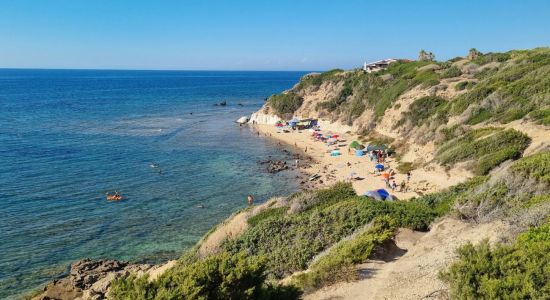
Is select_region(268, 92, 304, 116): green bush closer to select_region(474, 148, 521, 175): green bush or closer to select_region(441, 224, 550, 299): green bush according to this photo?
select_region(474, 148, 521, 175): green bush

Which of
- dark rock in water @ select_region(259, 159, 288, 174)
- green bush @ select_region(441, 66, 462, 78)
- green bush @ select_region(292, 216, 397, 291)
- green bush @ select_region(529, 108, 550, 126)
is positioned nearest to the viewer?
green bush @ select_region(292, 216, 397, 291)

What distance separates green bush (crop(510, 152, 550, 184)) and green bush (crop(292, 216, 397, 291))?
21.0ft

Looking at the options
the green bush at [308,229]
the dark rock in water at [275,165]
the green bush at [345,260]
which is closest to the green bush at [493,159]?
the green bush at [308,229]

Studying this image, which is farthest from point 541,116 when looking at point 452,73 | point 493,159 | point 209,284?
point 209,284

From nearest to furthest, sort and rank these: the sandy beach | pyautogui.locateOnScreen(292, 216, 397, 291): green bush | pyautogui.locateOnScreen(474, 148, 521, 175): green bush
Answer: pyautogui.locateOnScreen(292, 216, 397, 291): green bush → pyautogui.locateOnScreen(474, 148, 521, 175): green bush → the sandy beach

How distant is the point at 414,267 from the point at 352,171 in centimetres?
2952

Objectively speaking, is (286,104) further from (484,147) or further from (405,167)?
(484,147)

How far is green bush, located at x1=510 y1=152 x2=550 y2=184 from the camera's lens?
54.3 feet

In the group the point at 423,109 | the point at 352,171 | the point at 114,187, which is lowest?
the point at 114,187

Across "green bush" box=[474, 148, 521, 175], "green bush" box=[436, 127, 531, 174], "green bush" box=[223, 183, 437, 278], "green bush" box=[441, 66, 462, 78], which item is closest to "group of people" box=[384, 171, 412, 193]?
"green bush" box=[436, 127, 531, 174]

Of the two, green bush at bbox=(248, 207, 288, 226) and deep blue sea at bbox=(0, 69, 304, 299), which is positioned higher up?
green bush at bbox=(248, 207, 288, 226)

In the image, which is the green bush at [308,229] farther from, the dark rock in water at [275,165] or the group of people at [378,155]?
the dark rock in water at [275,165]

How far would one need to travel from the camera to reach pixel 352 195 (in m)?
24.6

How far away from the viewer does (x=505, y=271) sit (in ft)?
31.0
